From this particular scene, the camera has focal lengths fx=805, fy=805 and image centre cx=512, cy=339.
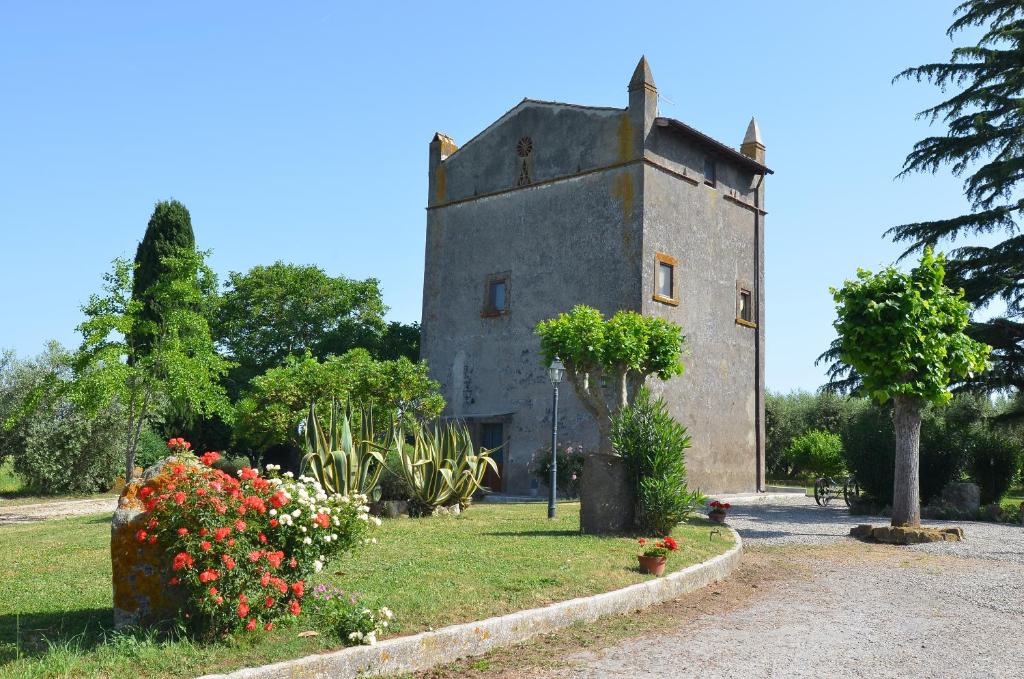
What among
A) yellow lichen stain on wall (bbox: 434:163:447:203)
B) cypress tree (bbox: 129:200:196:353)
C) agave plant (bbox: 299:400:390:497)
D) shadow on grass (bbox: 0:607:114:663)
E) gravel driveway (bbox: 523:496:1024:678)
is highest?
yellow lichen stain on wall (bbox: 434:163:447:203)

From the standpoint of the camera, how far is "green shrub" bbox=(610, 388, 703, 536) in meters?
11.5

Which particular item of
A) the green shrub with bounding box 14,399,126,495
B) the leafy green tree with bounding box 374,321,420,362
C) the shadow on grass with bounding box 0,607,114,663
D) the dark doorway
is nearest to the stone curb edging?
the shadow on grass with bounding box 0,607,114,663

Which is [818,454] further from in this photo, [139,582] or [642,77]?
[139,582]

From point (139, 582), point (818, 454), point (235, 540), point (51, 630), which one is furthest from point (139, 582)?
point (818, 454)

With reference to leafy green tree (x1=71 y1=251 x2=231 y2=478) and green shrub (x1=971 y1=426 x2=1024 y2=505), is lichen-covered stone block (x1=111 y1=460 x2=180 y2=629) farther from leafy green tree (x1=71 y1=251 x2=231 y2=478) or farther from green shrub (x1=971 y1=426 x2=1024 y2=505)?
green shrub (x1=971 y1=426 x2=1024 y2=505)

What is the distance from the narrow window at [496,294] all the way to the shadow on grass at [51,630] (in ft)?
63.2

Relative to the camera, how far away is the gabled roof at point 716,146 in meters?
23.5

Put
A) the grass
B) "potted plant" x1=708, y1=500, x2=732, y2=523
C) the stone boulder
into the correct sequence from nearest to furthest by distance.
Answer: the grass → the stone boulder → "potted plant" x1=708, y1=500, x2=732, y2=523

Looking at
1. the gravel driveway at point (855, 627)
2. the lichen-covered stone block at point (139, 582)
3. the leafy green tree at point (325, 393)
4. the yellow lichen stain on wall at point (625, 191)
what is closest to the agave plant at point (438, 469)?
the leafy green tree at point (325, 393)

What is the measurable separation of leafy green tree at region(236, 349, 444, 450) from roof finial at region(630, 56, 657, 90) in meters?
10.3

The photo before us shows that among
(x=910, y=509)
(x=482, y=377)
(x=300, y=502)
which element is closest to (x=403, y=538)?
(x=300, y=502)

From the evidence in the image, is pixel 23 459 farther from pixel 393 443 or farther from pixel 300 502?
pixel 300 502

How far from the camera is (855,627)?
7.57 metres

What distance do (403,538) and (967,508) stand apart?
15248 millimetres
